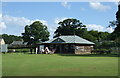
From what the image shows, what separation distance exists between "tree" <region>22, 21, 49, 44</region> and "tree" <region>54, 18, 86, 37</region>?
16.0 ft

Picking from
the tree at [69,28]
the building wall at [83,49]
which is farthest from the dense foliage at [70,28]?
the building wall at [83,49]

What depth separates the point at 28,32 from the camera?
311 feet

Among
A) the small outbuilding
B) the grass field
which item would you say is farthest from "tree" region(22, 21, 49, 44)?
the grass field

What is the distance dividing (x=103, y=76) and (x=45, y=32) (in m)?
85.9

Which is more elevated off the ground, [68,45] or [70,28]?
[70,28]

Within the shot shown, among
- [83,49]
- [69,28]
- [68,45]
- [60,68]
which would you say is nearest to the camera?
[60,68]

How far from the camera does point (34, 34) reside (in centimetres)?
9550

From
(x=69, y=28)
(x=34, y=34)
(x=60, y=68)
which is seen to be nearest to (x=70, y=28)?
(x=69, y=28)

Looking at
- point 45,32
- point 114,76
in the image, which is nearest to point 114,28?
point 114,76

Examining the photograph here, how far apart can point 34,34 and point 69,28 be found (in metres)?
13.3

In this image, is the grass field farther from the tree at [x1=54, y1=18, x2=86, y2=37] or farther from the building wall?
the tree at [x1=54, y1=18, x2=86, y2=37]

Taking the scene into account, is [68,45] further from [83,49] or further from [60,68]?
[60,68]

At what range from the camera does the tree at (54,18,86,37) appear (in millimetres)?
91881

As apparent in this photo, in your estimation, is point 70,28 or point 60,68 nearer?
point 60,68
